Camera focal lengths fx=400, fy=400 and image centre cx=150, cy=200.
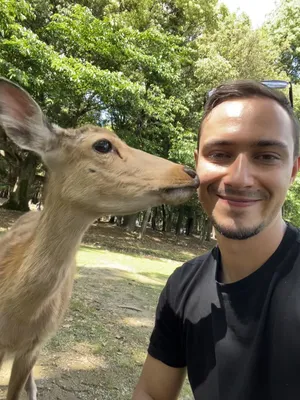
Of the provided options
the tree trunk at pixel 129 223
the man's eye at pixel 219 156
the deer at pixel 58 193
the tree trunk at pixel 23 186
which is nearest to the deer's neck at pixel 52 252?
the deer at pixel 58 193

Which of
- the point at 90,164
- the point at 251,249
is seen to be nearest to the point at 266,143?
the point at 251,249

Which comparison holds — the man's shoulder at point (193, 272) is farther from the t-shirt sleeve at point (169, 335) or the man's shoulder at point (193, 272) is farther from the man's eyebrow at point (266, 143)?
the man's eyebrow at point (266, 143)

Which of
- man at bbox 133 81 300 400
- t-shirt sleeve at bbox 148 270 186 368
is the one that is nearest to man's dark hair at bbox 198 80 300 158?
man at bbox 133 81 300 400

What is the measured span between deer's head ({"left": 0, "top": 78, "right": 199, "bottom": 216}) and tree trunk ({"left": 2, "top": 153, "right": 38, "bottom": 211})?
15.2m

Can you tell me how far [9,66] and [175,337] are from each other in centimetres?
893

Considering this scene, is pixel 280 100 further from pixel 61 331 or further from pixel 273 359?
pixel 61 331

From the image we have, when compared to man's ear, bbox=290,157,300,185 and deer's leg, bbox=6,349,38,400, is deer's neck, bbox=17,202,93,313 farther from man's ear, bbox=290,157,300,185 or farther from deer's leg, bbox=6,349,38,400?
man's ear, bbox=290,157,300,185

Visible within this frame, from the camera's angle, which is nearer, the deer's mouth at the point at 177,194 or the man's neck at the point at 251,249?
the man's neck at the point at 251,249

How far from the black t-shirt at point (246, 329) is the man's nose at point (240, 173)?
12.3 inches

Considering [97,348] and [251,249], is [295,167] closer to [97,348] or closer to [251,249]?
[251,249]

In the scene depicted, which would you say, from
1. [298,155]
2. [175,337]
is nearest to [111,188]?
[175,337]

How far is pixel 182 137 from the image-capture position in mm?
13898

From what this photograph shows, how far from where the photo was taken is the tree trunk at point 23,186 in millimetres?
16948

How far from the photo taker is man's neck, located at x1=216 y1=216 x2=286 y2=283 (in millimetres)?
1605
